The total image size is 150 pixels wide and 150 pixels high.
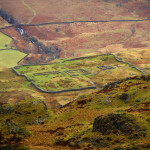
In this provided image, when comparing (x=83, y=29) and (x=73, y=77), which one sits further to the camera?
(x=83, y=29)

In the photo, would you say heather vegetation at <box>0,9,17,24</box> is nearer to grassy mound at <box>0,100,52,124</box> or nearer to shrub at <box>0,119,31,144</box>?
grassy mound at <box>0,100,52,124</box>

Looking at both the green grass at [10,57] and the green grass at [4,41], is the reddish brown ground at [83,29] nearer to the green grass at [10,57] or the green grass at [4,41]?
the green grass at [4,41]

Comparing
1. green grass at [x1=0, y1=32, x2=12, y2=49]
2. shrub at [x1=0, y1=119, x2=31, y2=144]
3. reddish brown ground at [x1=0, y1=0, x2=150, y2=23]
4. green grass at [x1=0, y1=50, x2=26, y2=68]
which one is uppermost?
shrub at [x1=0, y1=119, x2=31, y2=144]

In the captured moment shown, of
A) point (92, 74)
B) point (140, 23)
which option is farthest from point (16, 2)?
point (92, 74)

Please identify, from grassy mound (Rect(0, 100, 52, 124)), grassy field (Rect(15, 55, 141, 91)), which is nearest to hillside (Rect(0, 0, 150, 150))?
grassy mound (Rect(0, 100, 52, 124))

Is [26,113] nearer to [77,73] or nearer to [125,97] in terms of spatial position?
[125,97]

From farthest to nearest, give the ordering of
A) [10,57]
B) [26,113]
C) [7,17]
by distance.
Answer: [7,17] → [10,57] → [26,113]

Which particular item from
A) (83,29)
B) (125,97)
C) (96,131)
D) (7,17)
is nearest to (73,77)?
(125,97)
